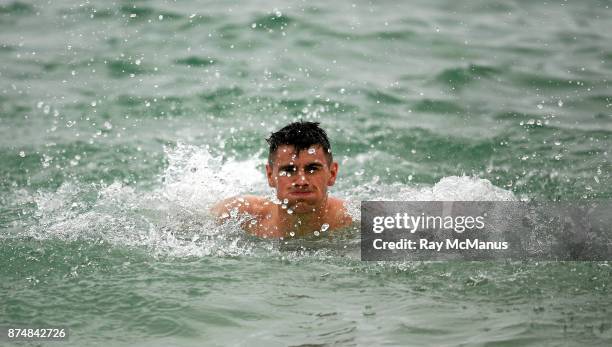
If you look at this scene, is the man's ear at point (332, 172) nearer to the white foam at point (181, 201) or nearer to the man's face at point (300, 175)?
the man's face at point (300, 175)

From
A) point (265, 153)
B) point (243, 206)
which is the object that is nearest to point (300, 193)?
point (243, 206)

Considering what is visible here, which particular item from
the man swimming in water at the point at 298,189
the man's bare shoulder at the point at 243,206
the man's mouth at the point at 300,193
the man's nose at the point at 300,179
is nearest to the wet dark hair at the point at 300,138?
the man swimming in water at the point at 298,189

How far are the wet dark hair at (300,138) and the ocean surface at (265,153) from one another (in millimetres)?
748

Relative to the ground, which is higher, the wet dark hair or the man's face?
the wet dark hair

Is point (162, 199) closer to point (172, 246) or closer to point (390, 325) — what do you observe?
point (172, 246)

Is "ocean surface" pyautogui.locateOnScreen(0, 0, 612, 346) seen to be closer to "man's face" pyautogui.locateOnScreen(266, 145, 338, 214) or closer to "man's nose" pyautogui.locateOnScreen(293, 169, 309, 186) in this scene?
"man's face" pyautogui.locateOnScreen(266, 145, 338, 214)

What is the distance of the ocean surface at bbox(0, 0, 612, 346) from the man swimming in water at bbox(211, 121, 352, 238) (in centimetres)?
20

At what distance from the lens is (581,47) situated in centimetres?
1173

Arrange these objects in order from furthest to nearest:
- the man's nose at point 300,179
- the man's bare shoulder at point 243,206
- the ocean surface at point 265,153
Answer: the man's bare shoulder at point 243,206 < the man's nose at point 300,179 < the ocean surface at point 265,153

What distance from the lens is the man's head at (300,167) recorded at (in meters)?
6.67

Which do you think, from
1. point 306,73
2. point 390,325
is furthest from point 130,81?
point 390,325

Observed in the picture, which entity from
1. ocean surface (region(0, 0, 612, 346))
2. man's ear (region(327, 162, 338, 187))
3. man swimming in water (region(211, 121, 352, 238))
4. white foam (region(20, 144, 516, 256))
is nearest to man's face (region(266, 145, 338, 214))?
man swimming in water (region(211, 121, 352, 238))

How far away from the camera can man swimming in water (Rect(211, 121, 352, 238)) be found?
668cm

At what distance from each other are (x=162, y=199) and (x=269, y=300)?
108 inches
